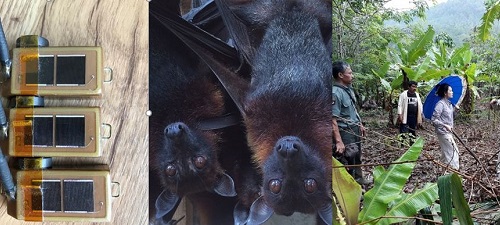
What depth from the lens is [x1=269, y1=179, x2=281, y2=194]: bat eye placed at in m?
0.90

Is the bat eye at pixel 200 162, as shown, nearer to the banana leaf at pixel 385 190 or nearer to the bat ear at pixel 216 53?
the bat ear at pixel 216 53

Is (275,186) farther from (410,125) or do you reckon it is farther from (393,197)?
(410,125)

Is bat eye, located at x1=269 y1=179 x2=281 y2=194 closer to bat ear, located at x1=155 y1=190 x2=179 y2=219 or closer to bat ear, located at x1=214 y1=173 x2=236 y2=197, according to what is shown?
bat ear, located at x1=214 y1=173 x2=236 y2=197

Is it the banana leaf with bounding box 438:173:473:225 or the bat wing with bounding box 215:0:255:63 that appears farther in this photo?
the banana leaf with bounding box 438:173:473:225

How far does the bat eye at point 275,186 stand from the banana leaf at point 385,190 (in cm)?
58

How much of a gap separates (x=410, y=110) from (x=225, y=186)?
3.30 m

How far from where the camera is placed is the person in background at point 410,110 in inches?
152

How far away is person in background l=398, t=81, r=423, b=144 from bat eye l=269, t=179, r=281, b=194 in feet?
10.4

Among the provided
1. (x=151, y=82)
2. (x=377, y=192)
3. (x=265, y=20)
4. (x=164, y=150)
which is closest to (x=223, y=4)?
(x=265, y=20)

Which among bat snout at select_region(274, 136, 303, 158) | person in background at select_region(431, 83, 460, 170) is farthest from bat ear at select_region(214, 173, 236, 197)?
person in background at select_region(431, 83, 460, 170)

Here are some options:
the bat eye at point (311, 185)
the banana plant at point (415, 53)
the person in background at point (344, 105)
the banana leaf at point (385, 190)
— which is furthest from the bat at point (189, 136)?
the banana plant at point (415, 53)

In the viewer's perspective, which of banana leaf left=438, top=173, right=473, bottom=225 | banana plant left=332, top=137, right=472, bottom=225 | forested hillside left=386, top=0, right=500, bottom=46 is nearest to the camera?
banana leaf left=438, top=173, right=473, bottom=225

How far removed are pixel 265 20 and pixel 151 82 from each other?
258 mm

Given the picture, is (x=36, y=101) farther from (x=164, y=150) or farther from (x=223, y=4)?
(x=223, y=4)
